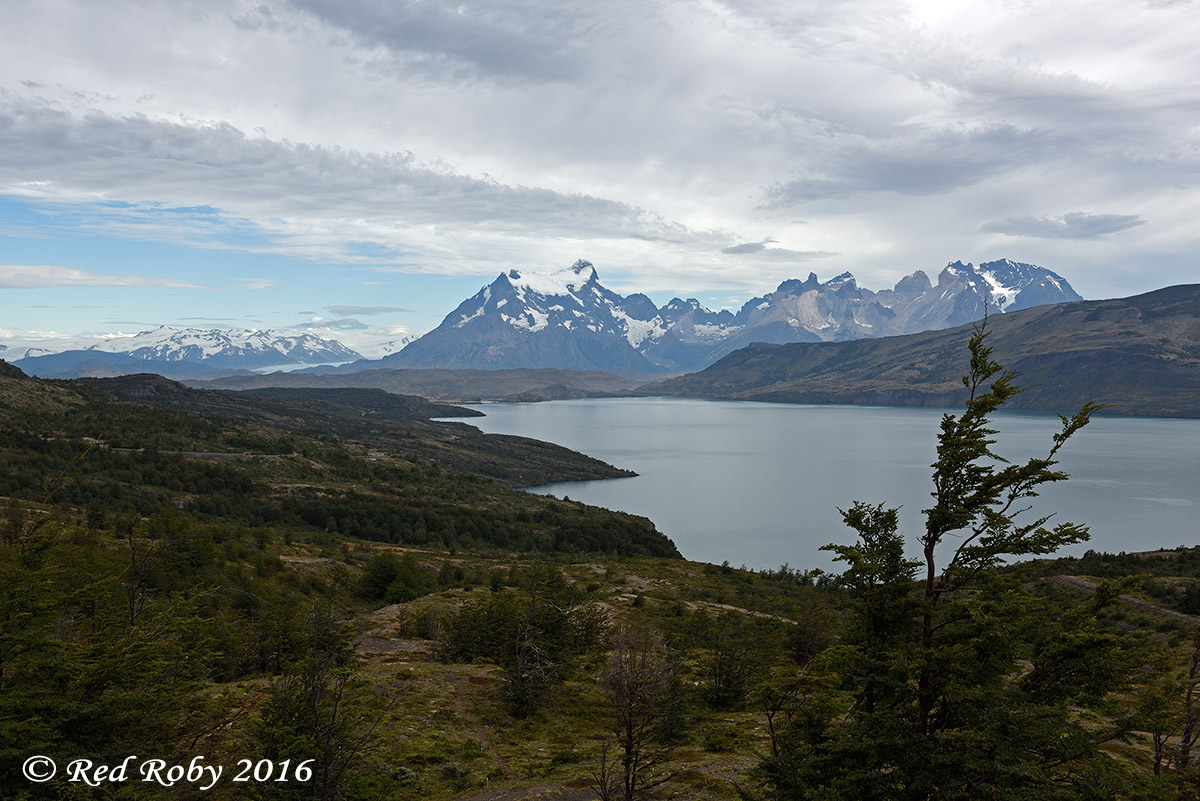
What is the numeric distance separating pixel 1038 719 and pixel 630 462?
176m

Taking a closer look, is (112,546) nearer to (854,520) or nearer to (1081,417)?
(854,520)

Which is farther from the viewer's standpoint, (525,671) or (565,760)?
(525,671)

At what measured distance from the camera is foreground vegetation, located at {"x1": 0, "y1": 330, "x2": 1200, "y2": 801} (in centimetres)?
1038

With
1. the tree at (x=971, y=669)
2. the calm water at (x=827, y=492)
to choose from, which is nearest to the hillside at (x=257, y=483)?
the calm water at (x=827, y=492)

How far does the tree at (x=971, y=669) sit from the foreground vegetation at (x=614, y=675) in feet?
0.16

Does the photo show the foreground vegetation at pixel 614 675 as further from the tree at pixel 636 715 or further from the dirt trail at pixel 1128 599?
the dirt trail at pixel 1128 599

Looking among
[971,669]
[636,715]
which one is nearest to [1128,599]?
[971,669]

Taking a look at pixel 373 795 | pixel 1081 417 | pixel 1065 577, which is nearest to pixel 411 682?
pixel 373 795

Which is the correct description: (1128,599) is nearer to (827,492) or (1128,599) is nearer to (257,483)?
(827,492)

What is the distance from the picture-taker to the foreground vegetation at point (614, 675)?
10383mm

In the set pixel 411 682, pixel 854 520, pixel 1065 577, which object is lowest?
pixel 1065 577

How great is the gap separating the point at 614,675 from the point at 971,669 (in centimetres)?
761

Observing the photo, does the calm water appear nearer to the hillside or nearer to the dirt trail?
the hillside

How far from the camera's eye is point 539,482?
164000 millimetres
